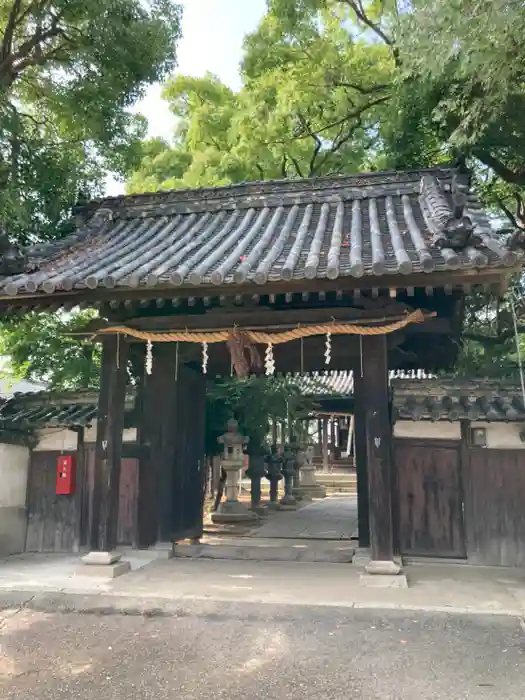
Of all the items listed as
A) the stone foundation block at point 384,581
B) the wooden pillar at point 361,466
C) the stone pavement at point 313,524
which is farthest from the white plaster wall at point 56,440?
the stone foundation block at point 384,581

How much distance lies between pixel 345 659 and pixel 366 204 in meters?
7.28

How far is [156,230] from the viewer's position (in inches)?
401

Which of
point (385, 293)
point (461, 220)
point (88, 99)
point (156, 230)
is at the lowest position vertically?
point (385, 293)

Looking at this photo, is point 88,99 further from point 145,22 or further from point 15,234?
point 15,234

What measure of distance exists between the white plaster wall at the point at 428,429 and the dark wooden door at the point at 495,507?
0.44 meters

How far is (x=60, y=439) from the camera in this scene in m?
10.1

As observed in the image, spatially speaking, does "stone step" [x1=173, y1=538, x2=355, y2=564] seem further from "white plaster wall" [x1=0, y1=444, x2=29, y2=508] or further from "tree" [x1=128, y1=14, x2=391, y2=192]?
"tree" [x1=128, y1=14, x2=391, y2=192]

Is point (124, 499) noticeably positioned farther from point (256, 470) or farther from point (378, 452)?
point (256, 470)

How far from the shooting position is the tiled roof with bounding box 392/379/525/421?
8.57 meters

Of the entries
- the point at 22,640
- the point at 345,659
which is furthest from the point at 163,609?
the point at 345,659

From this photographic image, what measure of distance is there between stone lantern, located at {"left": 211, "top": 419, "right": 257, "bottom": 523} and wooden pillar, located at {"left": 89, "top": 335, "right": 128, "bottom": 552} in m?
5.94

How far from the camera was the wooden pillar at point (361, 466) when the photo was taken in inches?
354

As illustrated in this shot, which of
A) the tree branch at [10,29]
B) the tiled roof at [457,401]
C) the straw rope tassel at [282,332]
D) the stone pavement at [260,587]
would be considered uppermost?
the tree branch at [10,29]

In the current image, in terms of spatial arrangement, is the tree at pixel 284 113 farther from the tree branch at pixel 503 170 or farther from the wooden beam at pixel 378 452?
the wooden beam at pixel 378 452
